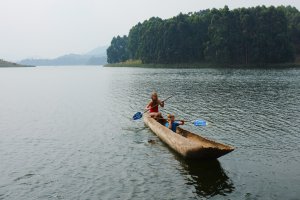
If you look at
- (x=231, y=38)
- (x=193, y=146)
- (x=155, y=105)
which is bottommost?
(x=193, y=146)

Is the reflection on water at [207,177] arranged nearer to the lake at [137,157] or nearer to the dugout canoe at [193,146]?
the lake at [137,157]

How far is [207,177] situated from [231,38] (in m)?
125

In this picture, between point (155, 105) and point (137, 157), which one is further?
point (155, 105)

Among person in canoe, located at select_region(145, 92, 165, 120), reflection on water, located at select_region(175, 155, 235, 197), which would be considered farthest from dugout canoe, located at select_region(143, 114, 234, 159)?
person in canoe, located at select_region(145, 92, 165, 120)

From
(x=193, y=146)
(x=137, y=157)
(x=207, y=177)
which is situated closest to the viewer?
(x=207, y=177)

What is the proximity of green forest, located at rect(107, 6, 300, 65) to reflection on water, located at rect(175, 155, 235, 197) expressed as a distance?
120 metres

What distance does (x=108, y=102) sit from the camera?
171 feet

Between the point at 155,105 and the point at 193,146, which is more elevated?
the point at 155,105

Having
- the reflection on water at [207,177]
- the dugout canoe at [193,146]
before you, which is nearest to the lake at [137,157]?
the reflection on water at [207,177]

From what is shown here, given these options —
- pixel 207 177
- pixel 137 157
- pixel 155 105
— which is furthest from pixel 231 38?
pixel 207 177

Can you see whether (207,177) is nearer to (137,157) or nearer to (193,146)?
(193,146)

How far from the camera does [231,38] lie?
138 m

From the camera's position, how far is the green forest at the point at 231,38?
135500 mm

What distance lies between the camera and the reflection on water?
1749 cm
